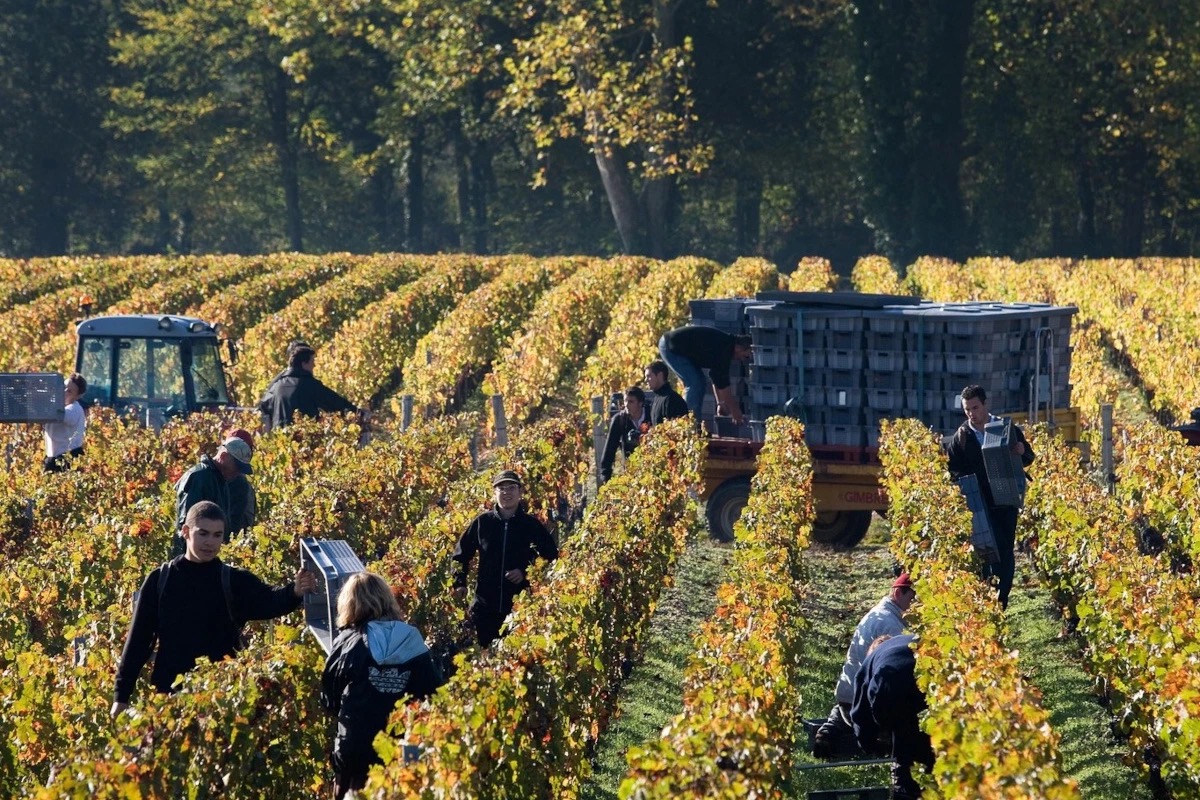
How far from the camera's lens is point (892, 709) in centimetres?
873

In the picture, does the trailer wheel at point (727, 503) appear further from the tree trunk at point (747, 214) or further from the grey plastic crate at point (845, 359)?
the tree trunk at point (747, 214)

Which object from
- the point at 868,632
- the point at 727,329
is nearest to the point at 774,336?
the point at 727,329

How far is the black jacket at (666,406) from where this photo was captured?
16.9m

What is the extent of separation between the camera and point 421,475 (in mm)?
15781

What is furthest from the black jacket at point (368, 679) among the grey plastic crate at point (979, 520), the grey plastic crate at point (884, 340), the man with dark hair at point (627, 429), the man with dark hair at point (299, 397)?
the man with dark hair at point (299, 397)

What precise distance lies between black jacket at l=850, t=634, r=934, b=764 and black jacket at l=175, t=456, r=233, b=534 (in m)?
4.73

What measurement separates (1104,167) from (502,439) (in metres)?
44.5

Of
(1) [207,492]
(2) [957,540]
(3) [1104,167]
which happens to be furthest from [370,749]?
(3) [1104,167]

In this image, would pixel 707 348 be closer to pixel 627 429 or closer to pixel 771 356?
pixel 771 356

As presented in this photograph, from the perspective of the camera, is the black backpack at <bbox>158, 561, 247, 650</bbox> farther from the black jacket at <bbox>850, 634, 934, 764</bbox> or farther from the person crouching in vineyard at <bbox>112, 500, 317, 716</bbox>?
the black jacket at <bbox>850, 634, 934, 764</bbox>

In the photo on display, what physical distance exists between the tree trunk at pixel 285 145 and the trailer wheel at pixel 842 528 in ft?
190

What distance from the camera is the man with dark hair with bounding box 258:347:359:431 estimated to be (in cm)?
1823

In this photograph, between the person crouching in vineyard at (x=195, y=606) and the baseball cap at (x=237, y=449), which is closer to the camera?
the person crouching in vineyard at (x=195, y=606)

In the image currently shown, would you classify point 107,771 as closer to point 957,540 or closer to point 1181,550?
point 957,540
